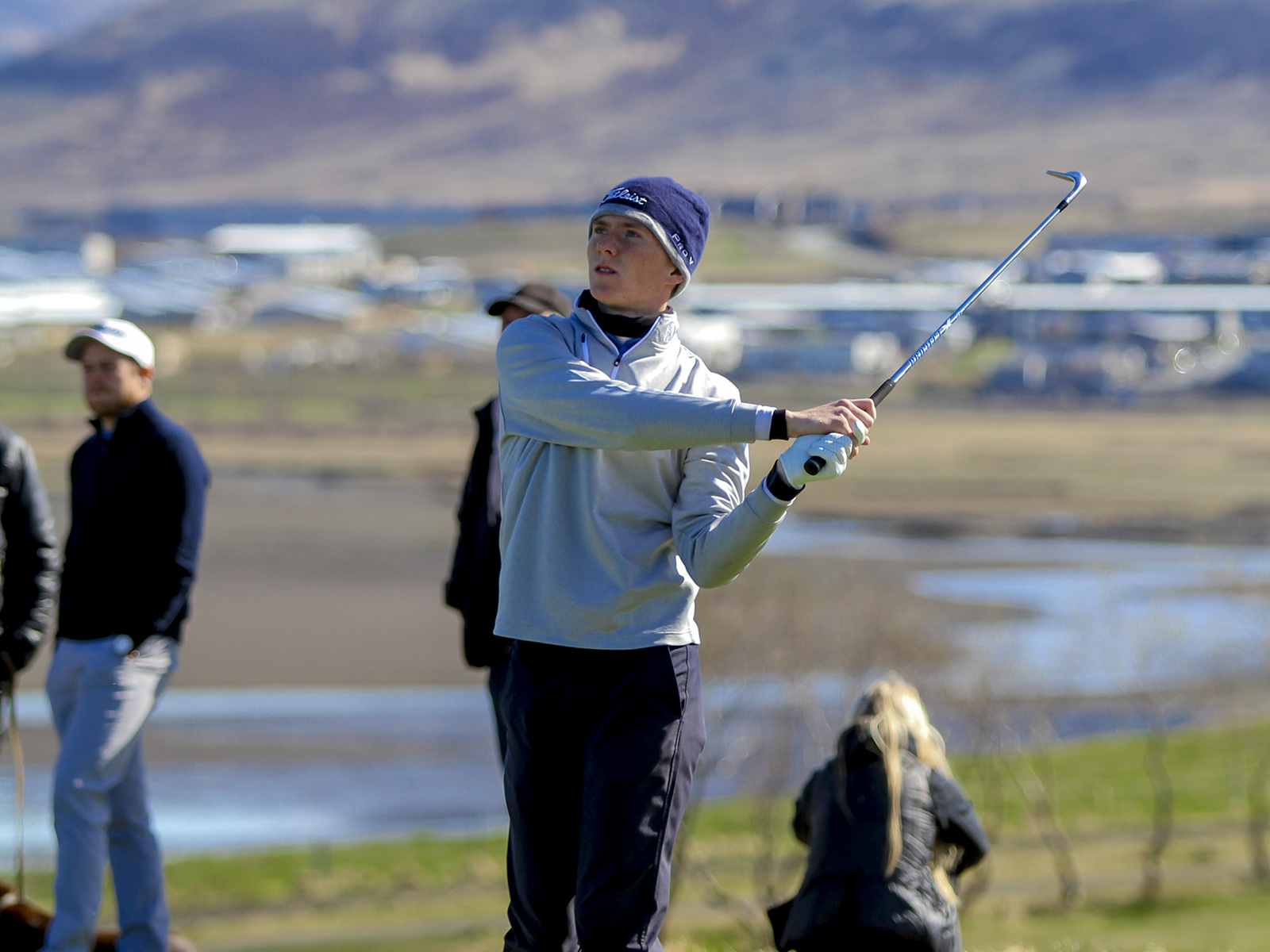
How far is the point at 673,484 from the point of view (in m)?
3.47

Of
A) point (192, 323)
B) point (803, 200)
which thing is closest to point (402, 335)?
point (192, 323)

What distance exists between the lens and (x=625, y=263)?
11.4 ft

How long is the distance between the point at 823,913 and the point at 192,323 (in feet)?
279

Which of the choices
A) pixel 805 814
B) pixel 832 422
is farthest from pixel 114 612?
pixel 832 422

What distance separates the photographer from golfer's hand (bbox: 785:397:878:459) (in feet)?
10.4

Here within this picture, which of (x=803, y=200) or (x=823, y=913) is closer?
(x=823, y=913)

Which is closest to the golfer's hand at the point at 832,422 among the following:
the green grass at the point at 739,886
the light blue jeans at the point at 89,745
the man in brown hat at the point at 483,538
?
the man in brown hat at the point at 483,538

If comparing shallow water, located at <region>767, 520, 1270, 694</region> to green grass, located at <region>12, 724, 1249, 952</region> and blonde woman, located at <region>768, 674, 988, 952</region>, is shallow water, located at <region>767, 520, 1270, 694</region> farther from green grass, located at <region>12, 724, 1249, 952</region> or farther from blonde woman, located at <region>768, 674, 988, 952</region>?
blonde woman, located at <region>768, 674, 988, 952</region>

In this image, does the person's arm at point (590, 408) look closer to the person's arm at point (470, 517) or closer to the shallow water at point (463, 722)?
the person's arm at point (470, 517)

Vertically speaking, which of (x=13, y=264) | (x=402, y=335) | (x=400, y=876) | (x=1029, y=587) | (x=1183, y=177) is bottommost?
(x=400, y=876)

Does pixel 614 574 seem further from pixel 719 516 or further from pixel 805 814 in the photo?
pixel 805 814

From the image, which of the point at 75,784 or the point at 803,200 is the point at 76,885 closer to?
the point at 75,784

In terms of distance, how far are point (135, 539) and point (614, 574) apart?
84.5 inches

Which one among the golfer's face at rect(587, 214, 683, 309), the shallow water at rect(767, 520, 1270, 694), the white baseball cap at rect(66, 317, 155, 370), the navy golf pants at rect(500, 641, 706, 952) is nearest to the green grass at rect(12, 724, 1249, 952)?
the shallow water at rect(767, 520, 1270, 694)
